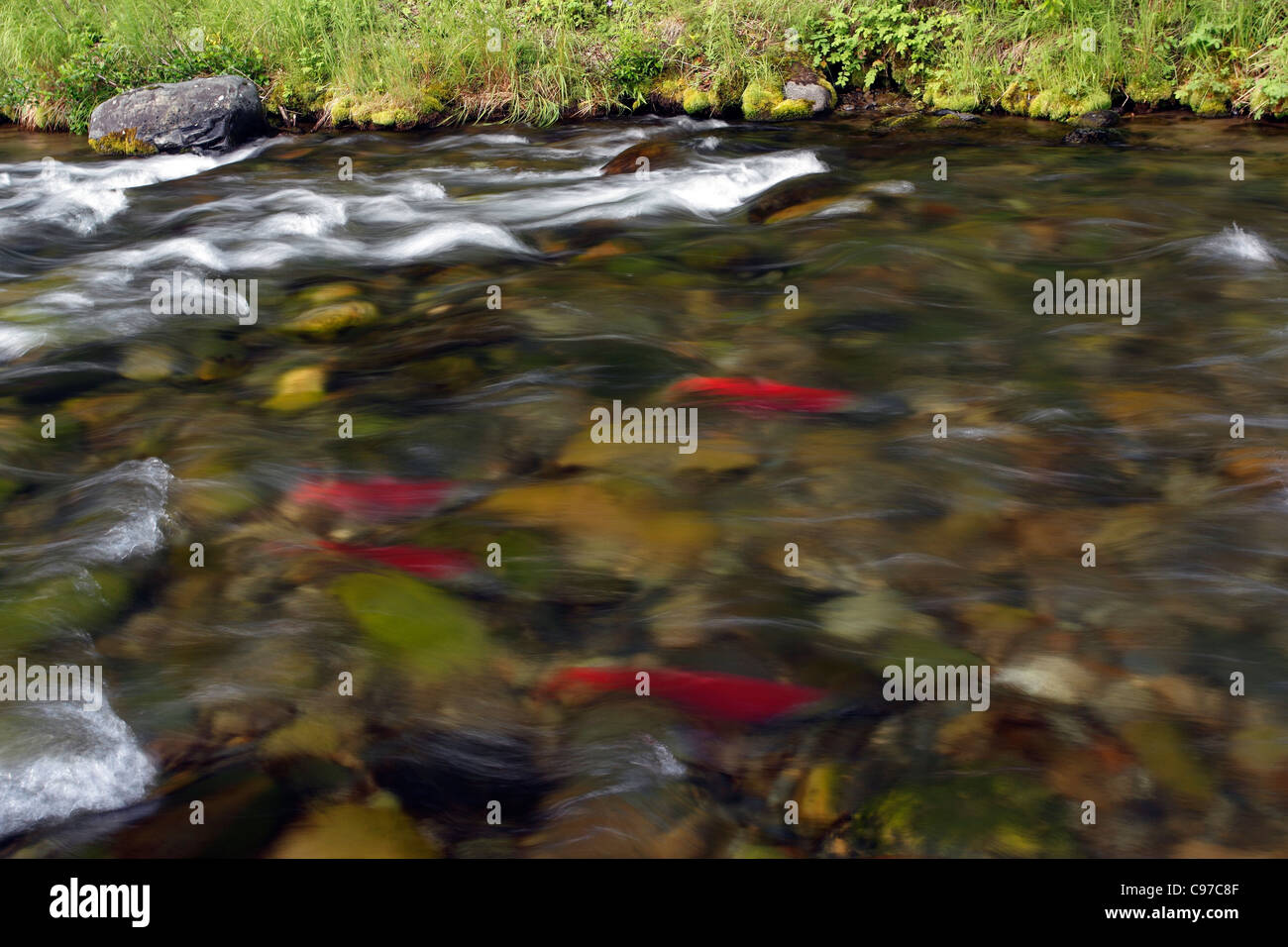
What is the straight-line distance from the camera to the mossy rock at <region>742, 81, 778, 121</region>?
1034cm

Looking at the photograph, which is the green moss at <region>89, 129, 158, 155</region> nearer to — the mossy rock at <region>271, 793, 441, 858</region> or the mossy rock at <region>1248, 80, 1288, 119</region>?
the mossy rock at <region>271, 793, 441, 858</region>

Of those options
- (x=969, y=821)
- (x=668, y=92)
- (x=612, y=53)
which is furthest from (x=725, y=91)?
(x=969, y=821)

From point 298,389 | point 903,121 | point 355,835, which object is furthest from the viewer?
point 903,121

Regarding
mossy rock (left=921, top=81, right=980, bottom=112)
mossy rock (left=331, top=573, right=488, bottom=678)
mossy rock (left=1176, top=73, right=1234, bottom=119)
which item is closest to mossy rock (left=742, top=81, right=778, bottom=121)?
mossy rock (left=921, top=81, right=980, bottom=112)

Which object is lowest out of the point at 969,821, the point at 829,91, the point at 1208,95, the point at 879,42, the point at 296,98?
the point at 969,821

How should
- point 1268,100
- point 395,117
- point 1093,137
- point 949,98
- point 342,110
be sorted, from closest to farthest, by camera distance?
1. point 1093,137
2. point 1268,100
3. point 949,98
4. point 395,117
5. point 342,110

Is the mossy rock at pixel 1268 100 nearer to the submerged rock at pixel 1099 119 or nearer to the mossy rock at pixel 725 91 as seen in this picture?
the submerged rock at pixel 1099 119

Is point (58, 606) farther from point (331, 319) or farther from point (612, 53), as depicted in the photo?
point (612, 53)

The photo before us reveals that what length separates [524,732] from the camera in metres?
2.65

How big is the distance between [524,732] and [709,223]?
16.8ft

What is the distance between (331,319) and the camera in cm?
557

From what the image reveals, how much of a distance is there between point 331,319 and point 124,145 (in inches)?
246

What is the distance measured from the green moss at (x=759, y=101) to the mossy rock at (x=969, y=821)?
29.6ft

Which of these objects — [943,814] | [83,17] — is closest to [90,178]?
[83,17]
